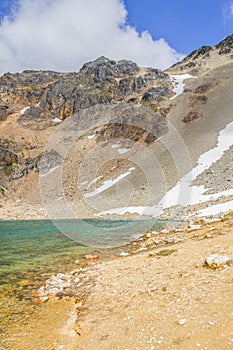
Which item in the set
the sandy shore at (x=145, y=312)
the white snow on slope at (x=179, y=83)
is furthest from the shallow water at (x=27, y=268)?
the white snow on slope at (x=179, y=83)

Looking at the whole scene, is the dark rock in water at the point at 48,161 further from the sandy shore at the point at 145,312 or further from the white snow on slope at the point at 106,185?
the sandy shore at the point at 145,312

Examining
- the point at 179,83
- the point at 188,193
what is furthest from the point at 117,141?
the point at 179,83

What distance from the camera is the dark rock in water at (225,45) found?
12331 centimetres

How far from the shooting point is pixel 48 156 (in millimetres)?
80375

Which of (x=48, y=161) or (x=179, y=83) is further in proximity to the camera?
(x=179, y=83)

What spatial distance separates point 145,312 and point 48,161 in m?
74.3

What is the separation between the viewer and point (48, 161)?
7894 cm

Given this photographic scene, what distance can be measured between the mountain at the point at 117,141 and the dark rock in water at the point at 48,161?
0.28 m

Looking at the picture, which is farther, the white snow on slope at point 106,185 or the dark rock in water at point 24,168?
the dark rock in water at point 24,168

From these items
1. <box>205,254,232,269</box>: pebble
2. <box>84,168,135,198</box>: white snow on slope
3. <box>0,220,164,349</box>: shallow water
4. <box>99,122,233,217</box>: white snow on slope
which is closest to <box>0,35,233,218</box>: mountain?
<box>99,122,233,217</box>: white snow on slope

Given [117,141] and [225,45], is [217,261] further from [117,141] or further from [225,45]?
[225,45]

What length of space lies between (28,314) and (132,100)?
93.5 meters

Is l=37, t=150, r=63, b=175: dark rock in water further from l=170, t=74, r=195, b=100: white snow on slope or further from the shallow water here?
the shallow water

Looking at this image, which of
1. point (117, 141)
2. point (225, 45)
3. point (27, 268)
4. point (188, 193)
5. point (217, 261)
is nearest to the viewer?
point (217, 261)
